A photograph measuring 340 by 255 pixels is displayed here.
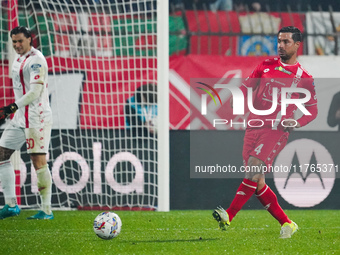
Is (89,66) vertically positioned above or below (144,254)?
above

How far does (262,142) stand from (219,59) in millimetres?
3138

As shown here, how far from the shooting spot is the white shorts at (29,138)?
24.0 feet

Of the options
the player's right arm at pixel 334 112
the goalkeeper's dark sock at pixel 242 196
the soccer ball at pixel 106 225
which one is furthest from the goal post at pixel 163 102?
the soccer ball at pixel 106 225

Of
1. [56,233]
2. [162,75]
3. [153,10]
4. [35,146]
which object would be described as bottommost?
[56,233]

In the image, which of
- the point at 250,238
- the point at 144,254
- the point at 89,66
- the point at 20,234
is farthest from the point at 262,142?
the point at 89,66

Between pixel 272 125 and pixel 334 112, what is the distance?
3127 mm

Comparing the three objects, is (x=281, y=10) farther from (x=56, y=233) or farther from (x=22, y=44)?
(x=56, y=233)

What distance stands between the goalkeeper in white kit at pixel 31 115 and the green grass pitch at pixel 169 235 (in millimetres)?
482

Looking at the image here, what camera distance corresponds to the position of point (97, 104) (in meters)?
8.88

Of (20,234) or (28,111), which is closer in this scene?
(20,234)

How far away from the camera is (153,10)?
8.72m

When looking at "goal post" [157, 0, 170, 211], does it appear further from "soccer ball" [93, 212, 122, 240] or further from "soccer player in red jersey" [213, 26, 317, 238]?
"soccer ball" [93, 212, 122, 240]

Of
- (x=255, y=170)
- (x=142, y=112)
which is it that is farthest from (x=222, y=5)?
(x=255, y=170)

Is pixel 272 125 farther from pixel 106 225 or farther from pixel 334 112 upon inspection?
pixel 334 112
